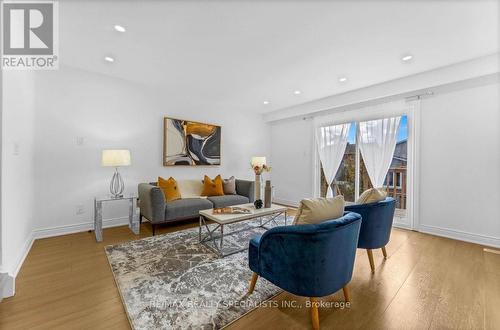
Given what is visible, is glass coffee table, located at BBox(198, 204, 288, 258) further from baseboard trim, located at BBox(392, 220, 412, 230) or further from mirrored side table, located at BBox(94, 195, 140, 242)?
baseboard trim, located at BBox(392, 220, 412, 230)

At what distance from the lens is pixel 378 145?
13.3ft

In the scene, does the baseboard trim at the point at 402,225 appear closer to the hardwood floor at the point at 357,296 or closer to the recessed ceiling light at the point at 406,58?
the hardwood floor at the point at 357,296

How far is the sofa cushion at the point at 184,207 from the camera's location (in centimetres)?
333

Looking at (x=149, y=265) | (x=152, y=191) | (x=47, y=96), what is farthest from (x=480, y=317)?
(x=47, y=96)

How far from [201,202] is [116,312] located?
2.15m

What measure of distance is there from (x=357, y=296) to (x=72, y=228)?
403 centimetres

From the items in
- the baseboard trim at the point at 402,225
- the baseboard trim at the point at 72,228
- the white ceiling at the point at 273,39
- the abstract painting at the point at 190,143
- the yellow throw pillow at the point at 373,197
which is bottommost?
the baseboard trim at the point at 402,225

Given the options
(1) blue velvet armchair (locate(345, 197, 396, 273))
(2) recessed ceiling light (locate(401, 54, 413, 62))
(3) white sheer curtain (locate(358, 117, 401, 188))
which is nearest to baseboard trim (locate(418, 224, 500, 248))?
(3) white sheer curtain (locate(358, 117, 401, 188))

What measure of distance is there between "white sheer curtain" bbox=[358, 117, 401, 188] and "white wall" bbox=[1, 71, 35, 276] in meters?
5.07

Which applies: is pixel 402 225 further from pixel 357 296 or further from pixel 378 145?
pixel 357 296

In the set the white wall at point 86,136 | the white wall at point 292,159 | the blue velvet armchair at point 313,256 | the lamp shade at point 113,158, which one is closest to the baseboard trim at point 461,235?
the white wall at point 292,159

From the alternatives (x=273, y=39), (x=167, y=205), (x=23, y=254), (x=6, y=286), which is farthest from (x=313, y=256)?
(x=23, y=254)

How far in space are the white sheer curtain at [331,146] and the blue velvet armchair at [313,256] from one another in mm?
3357

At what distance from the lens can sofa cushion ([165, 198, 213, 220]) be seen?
333cm
